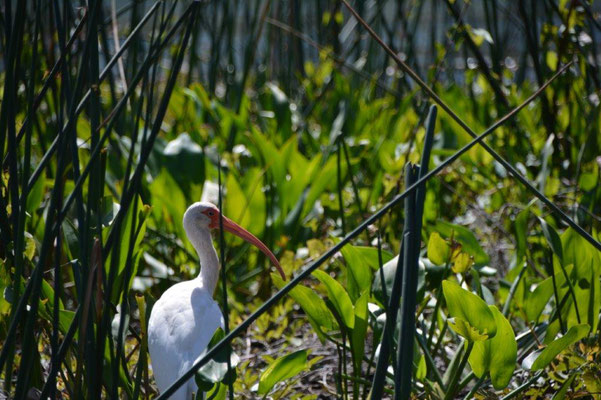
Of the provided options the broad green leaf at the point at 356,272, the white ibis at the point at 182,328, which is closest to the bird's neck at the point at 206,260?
the white ibis at the point at 182,328

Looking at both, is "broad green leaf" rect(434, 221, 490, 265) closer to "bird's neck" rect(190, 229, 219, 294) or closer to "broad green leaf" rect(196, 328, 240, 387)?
"bird's neck" rect(190, 229, 219, 294)

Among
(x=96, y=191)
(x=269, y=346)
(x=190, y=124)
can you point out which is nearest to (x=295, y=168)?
(x=190, y=124)

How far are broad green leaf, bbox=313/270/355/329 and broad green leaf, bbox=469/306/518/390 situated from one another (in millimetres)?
171

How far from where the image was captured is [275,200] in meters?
2.11

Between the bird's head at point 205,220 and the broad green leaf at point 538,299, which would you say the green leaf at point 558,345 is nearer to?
the broad green leaf at point 538,299

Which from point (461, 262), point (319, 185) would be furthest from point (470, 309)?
point (319, 185)

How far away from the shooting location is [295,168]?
221 cm

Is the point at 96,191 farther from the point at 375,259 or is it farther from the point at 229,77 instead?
the point at 229,77

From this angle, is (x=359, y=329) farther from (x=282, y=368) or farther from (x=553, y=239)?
(x=553, y=239)

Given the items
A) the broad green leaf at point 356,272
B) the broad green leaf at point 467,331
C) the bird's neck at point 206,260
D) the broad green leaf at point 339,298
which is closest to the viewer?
the broad green leaf at point 467,331

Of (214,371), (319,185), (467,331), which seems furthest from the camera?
(319,185)

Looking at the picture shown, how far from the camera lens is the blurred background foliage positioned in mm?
867

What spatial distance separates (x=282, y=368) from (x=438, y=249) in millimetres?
301

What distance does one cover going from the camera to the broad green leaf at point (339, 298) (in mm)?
1162
